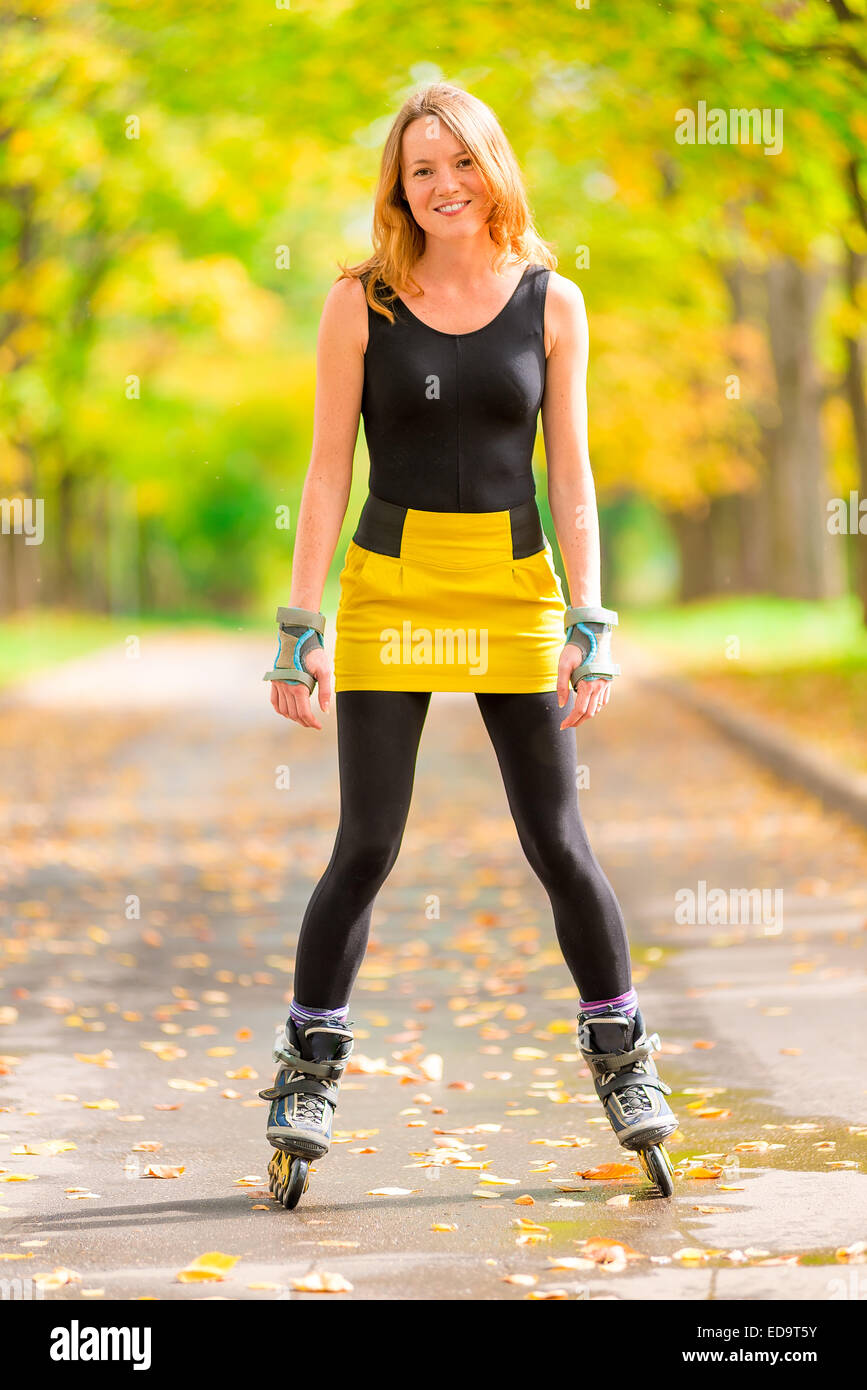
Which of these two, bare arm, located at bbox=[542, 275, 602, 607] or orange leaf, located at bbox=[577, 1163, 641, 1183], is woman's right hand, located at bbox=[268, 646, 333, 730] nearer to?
bare arm, located at bbox=[542, 275, 602, 607]

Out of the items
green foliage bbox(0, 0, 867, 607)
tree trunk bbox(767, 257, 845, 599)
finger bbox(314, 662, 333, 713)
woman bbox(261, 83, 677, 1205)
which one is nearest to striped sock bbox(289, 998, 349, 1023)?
woman bbox(261, 83, 677, 1205)

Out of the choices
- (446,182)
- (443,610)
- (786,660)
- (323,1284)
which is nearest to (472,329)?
(446,182)

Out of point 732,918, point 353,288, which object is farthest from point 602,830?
point 353,288

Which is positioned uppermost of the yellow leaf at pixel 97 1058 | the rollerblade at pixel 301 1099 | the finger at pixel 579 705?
the finger at pixel 579 705

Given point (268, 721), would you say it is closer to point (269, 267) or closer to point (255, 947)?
point (255, 947)

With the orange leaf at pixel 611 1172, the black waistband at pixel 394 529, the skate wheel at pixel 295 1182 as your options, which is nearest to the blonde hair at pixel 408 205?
the black waistband at pixel 394 529

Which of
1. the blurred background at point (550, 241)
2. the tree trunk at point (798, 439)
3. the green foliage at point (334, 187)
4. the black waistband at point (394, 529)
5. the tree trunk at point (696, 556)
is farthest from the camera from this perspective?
the tree trunk at point (696, 556)

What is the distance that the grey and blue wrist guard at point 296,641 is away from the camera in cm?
421

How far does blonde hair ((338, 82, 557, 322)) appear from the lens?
4.09 meters

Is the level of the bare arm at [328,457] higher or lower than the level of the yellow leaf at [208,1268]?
higher

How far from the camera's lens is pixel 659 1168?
13.8 ft

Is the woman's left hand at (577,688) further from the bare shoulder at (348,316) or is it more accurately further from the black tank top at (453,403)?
the bare shoulder at (348,316)

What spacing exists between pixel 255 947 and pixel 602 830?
3510mm
